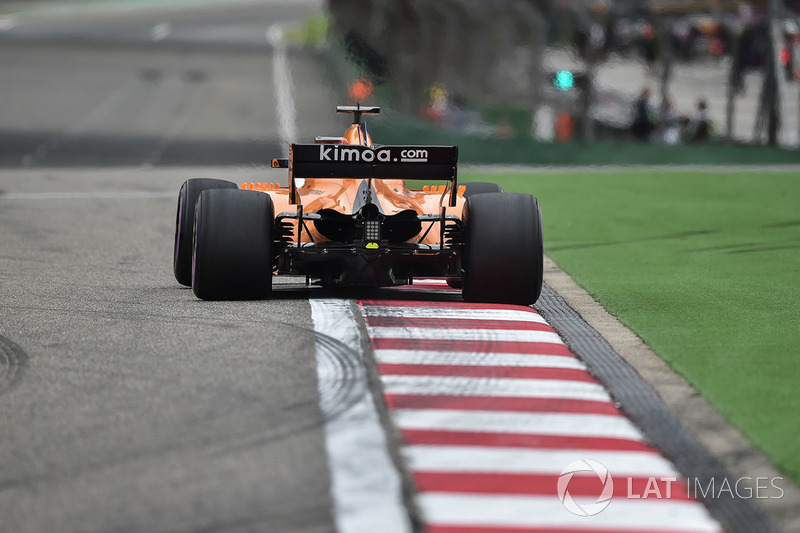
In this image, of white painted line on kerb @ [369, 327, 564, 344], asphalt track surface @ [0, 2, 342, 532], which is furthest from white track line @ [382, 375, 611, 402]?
white painted line on kerb @ [369, 327, 564, 344]

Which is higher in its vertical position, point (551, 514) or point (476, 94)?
point (551, 514)

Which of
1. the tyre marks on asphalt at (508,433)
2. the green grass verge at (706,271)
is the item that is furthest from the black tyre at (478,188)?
the tyre marks on asphalt at (508,433)

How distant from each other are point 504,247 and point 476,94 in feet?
84.3

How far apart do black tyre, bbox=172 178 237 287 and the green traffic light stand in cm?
1924

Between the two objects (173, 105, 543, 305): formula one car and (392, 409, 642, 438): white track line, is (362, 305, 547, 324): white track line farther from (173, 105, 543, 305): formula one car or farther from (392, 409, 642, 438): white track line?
(392, 409, 642, 438): white track line

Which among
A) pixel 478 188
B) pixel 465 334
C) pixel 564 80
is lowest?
pixel 564 80

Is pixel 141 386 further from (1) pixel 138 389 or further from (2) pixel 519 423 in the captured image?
(2) pixel 519 423

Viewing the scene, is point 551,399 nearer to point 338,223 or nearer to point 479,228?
point 479,228

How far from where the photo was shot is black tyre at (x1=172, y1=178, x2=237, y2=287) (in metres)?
11.1

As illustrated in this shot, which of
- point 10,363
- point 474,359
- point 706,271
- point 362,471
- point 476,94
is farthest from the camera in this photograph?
point 476,94

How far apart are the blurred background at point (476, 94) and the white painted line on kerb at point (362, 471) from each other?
1721 centimetres

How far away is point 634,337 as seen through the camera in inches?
363

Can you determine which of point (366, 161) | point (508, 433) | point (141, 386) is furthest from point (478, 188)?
point (508, 433)

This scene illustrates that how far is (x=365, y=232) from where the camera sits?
33.4ft
